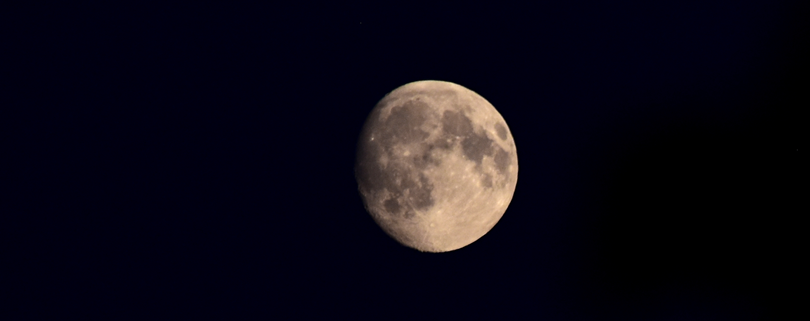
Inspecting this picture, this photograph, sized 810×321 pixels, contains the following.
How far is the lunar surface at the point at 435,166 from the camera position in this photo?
14.3 ft

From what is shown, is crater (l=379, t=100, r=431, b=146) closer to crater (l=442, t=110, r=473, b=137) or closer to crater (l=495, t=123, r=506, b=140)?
crater (l=442, t=110, r=473, b=137)

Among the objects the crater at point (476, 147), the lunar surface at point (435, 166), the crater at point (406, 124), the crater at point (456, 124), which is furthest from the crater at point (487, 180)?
the crater at point (406, 124)

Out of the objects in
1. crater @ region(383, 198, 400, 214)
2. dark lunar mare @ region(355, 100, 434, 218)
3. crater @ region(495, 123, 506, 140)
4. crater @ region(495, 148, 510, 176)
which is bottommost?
crater @ region(383, 198, 400, 214)

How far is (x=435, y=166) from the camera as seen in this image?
14.1 feet

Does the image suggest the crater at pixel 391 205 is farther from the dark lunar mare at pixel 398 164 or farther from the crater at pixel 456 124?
the crater at pixel 456 124

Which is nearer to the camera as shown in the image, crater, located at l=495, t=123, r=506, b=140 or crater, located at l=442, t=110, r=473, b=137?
crater, located at l=442, t=110, r=473, b=137

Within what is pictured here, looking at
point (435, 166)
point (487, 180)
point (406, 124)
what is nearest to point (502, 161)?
point (487, 180)

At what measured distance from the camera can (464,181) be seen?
437 cm

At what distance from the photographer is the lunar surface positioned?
4.35 m

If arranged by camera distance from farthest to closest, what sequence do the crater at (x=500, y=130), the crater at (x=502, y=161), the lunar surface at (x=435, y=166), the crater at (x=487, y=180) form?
the crater at (x=500, y=130)
the crater at (x=502, y=161)
the crater at (x=487, y=180)
the lunar surface at (x=435, y=166)

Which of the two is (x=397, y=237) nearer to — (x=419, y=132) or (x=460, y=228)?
(x=460, y=228)

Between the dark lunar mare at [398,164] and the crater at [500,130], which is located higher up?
the crater at [500,130]

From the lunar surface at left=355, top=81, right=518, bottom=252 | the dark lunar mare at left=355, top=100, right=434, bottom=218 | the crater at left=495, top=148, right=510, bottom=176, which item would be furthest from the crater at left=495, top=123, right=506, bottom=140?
the dark lunar mare at left=355, top=100, right=434, bottom=218

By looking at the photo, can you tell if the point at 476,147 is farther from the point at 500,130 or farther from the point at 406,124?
the point at 406,124
